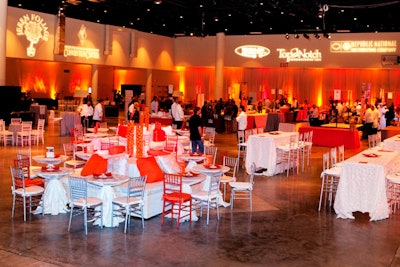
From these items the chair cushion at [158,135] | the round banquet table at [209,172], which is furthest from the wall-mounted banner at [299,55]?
the round banquet table at [209,172]

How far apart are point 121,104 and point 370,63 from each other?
48.5 ft

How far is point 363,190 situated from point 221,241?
2.77m

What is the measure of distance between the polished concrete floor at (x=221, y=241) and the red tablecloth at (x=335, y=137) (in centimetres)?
889

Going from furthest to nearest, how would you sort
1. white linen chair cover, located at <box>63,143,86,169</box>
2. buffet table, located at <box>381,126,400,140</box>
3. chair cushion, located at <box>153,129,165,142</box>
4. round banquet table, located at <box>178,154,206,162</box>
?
buffet table, located at <box>381,126,400,140</box>
chair cushion, located at <box>153,129,165,142</box>
white linen chair cover, located at <box>63,143,86,169</box>
round banquet table, located at <box>178,154,206,162</box>

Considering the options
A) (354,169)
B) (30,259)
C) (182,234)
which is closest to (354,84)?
(354,169)

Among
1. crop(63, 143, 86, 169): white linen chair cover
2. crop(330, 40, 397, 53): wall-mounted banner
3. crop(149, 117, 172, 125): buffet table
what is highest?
crop(330, 40, 397, 53): wall-mounted banner

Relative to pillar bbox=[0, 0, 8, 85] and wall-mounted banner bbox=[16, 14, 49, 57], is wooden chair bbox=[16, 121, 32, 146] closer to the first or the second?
pillar bbox=[0, 0, 8, 85]

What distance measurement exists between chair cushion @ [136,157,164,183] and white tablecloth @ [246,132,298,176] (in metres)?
4.15

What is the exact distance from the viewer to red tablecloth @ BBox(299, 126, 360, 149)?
17625 mm

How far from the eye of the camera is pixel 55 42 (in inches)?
917

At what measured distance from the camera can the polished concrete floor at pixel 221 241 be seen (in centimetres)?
633

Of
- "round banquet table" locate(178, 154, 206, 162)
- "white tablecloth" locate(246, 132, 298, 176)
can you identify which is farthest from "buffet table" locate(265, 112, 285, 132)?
"round banquet table" locate(178, 154, 206, 162)

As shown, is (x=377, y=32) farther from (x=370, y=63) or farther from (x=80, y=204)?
(x=80, y=204)

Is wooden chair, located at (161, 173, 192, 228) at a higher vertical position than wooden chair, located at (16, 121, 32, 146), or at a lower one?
lower
